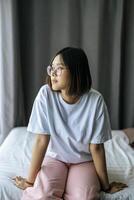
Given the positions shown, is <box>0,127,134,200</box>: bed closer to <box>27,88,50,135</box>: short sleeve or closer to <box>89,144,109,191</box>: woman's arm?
<box>89,144,109,191</box>: woman's arm

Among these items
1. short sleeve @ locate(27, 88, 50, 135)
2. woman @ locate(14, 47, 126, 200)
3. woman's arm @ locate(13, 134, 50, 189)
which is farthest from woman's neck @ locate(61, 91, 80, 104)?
woman's arm @ locate(13, 134, 50, 189)

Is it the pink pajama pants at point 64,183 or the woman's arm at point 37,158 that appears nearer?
the pink pajama pants at point 64,183

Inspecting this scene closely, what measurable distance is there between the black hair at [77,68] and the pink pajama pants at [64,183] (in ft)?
1.35

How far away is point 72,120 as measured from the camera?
1.54m

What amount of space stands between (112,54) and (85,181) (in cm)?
150

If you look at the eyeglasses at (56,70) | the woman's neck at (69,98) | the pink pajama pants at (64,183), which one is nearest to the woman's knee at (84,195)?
the pink pajama pants at (64,183)

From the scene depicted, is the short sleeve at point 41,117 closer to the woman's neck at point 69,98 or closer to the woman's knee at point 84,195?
the woman's neck at point 69,98

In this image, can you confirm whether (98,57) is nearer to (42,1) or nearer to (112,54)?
(112,54)

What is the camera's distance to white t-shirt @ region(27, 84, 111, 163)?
4.98 ft

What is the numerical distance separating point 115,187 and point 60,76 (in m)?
0.67

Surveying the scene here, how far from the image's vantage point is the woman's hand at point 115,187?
1583mm

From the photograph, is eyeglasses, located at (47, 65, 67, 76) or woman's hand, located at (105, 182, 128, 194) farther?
woman's hand, located at (105, 182, 128, 194)

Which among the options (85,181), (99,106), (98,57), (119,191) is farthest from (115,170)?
(98,57)

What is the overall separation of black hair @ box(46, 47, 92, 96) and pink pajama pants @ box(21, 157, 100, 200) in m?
0.41
